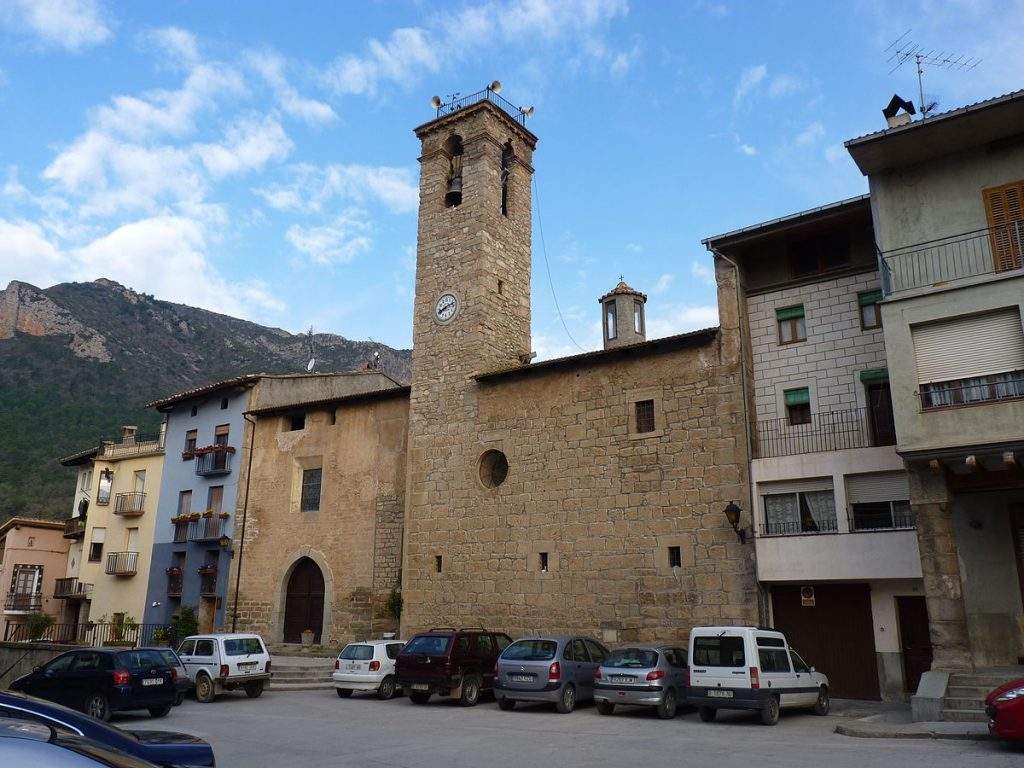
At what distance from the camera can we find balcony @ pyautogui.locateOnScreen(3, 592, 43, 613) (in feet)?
123

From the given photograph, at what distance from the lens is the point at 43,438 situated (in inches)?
2159

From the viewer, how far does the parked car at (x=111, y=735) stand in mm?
4613

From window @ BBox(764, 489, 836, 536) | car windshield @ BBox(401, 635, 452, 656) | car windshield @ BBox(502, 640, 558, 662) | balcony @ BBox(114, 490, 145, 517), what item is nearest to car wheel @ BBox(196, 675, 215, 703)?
car windshield @ BBox(401, 635, 452, 656)

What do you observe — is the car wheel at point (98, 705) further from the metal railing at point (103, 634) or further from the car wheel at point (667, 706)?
the metal railing at point (103, 634)

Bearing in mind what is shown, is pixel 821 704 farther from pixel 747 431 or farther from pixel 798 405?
pixel 798 405

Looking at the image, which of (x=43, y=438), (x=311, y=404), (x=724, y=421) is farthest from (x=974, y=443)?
(x=43, y=438)

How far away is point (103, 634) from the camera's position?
101 ft

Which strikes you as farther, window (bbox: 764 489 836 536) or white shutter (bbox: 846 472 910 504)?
window (bbox: 764 489 836 536)

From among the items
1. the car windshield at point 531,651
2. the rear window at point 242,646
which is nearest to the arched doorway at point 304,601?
the rear window at point 242,646

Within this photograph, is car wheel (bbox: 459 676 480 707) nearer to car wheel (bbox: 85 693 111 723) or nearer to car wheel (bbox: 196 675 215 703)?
car wheel (bbox: 196 675 215 703)

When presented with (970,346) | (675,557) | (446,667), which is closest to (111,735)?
(446,667)

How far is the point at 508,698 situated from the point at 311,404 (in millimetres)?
14490

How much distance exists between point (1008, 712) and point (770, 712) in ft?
12.9

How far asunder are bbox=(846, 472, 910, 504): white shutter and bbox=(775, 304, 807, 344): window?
3.49m
